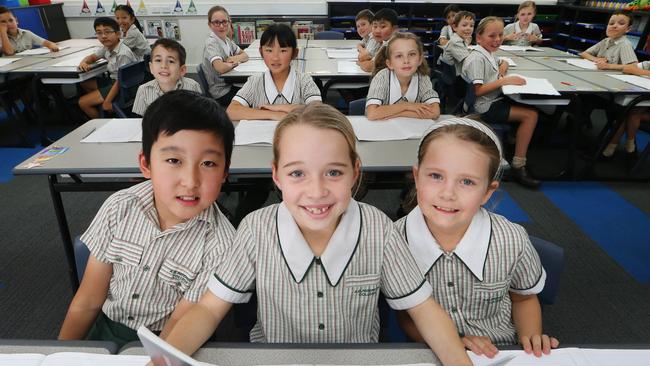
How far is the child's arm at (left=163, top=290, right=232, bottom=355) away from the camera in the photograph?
2.47ft

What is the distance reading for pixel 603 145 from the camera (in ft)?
10.1

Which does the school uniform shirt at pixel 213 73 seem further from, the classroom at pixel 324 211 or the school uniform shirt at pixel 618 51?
the school uniform shirt at pixel 618 51

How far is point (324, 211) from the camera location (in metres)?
0.84

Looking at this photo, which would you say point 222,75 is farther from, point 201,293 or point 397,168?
point 201,293

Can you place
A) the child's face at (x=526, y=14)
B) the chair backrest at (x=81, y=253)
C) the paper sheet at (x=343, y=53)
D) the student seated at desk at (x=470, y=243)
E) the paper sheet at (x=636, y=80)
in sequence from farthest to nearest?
the child's face at (x=526, y=14) → the paper sheet at (x=343, y=53) → the paper sheet at (x=636, y=80) → the chair backrest at (x=81, y=253) → the student seated at desk at (x=470, y=243)

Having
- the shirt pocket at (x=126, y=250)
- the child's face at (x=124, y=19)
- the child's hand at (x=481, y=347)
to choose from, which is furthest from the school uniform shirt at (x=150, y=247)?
the child's face at (x=124, y=19)

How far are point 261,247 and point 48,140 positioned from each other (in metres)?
3.62

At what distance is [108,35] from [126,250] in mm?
3307

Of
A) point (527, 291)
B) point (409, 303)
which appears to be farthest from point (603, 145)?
point (409, 303)

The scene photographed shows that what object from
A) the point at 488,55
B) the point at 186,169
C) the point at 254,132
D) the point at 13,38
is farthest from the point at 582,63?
the point at 13,38

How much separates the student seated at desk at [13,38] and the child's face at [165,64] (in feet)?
8.64

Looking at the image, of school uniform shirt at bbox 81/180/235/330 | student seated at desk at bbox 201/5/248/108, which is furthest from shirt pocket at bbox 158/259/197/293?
student seated at desk at bbox 201/5/248/108

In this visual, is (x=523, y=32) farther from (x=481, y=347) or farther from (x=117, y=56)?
(x=481, y=347)

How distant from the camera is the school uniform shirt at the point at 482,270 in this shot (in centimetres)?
97
